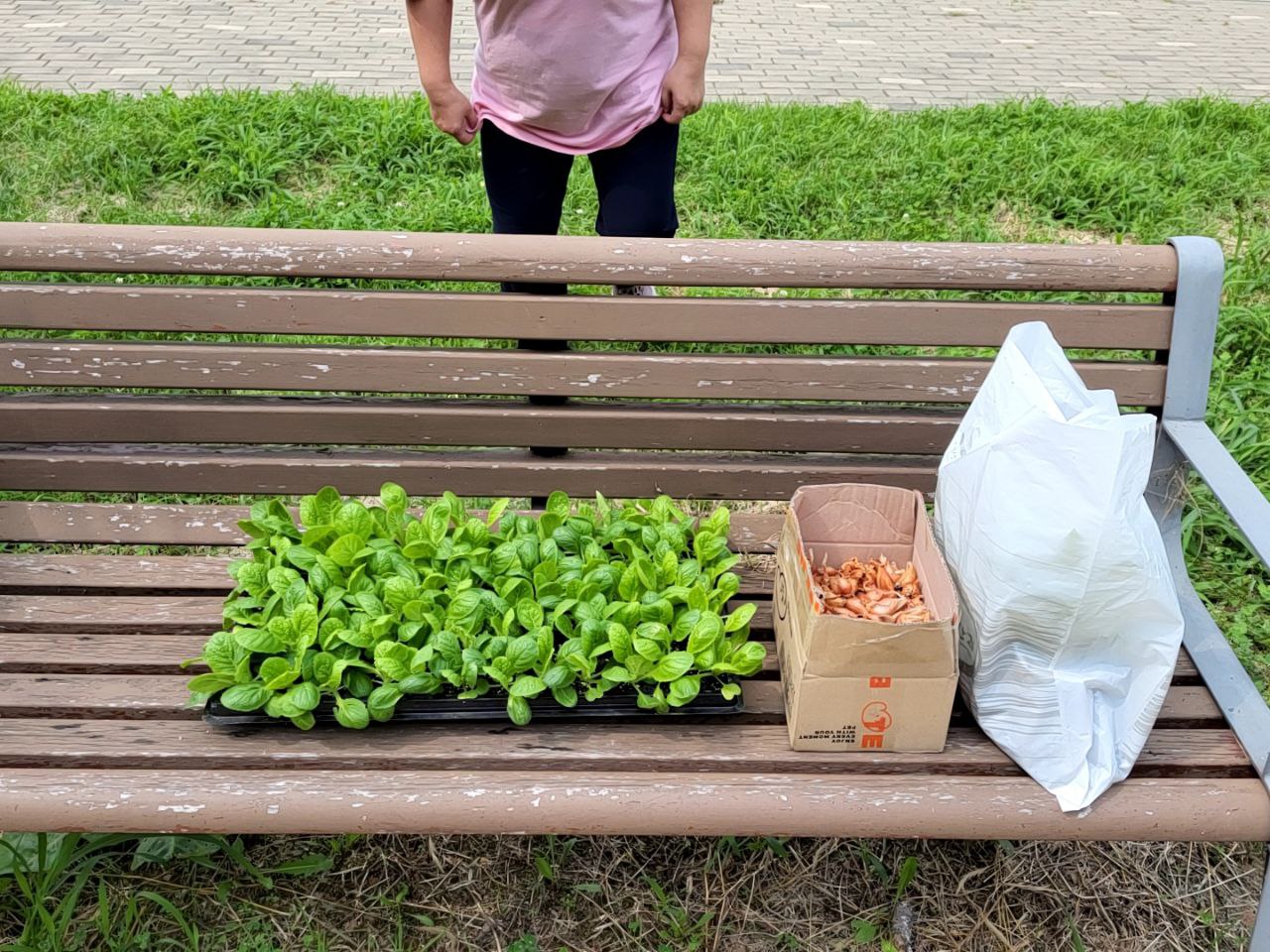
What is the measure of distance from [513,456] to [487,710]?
62 cm

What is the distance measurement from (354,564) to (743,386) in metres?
0.71

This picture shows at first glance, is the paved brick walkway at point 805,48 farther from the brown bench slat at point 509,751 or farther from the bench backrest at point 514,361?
the brown bench slat at point 509,751

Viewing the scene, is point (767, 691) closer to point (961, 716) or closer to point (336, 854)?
point (961, 716)

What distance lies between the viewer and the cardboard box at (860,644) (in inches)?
62.9

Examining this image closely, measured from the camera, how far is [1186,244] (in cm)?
199

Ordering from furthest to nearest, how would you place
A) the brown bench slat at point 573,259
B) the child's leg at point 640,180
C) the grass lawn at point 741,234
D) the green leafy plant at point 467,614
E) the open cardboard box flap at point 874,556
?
1. the child's leg at point 640,180
2. the grass lawn at point 741,234
3. the brown bench slat at point 573,259
4. the green leafy plant at point 467,614
5. the open cardboard box flap at point 874,556

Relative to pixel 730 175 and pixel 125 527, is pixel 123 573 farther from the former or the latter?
pixel 730 175

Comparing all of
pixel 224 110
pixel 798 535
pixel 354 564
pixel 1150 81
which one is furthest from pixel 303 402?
pixel 1150 81

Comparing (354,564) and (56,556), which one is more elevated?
(354,564)

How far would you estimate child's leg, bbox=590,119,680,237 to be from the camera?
8.14 feet

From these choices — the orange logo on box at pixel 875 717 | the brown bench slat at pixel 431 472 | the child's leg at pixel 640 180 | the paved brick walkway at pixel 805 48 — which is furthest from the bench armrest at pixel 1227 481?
the paved brick walkway at pixel 805 48

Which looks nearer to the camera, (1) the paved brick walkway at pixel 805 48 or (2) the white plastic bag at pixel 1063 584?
(2) the white plastic bag at pixel 1063 584

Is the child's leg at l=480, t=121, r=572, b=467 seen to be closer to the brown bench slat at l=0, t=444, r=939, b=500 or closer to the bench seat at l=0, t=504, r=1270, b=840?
the brown bench slat at l=0, t=444, r=939, b=500

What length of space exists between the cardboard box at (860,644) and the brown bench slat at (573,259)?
38 cm
